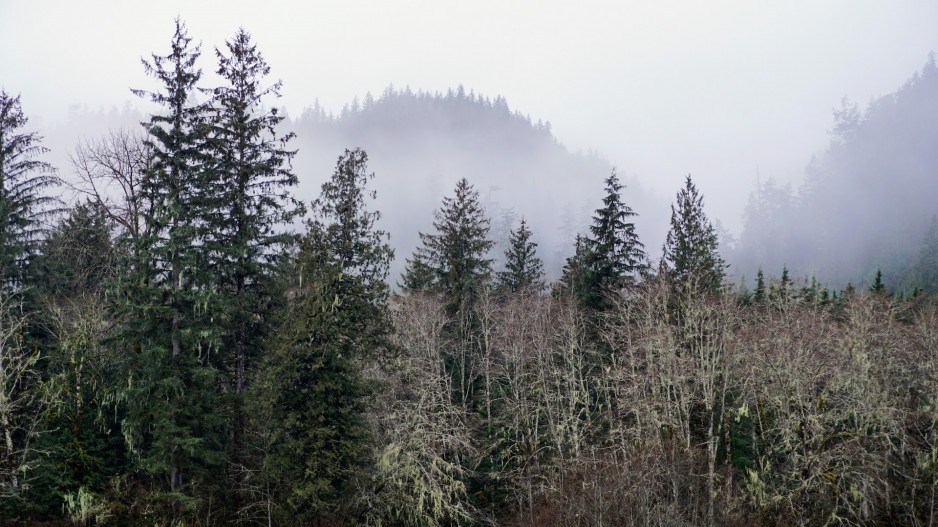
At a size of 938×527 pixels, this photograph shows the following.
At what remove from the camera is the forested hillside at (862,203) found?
84.1 m

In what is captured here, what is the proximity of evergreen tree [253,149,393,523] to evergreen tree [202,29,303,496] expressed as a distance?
1815mm

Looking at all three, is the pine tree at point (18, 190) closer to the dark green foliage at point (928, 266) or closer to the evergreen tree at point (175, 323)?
the evergreen tree at point (175, 323)

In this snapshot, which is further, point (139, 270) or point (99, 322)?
point (99, 322)

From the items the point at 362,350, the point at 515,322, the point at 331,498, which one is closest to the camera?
the point at 331,498

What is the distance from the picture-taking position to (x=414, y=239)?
140125 millimetres

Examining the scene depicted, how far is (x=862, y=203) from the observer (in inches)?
3866

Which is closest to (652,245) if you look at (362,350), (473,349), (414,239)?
(414,239)

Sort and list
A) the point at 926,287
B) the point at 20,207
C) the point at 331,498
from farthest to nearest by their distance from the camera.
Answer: the point at 926,287
the point at 20,207
the point at 331,498

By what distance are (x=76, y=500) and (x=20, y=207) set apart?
13.8 metres

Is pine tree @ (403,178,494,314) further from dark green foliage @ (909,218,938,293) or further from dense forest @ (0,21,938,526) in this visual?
dark green foliage @ (909,218,938,293)

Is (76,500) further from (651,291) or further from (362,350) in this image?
(651,291)

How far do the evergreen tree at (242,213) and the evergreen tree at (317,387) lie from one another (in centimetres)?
181

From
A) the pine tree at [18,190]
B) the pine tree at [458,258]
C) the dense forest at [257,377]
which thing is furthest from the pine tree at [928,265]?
the pine tree at [18,190]

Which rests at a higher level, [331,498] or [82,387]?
[82,387]
